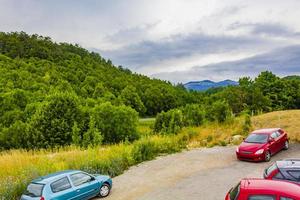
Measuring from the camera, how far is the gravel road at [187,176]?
14797 millimetres

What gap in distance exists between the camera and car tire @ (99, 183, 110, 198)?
14854 millimetres

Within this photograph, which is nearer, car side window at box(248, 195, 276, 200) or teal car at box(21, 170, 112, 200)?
car side window at box(248, 195, 276, 200)

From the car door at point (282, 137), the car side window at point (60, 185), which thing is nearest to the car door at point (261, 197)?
the car side window at point (60, 185)

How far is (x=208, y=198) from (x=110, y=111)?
2716 centimetres

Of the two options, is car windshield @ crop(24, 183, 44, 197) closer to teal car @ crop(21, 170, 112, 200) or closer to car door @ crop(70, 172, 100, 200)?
teal car @ crop(21, 170, 112, 200)

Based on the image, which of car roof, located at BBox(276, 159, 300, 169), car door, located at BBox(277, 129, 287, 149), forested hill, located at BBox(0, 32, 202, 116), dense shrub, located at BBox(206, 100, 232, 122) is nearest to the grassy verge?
dense shrub, located at BBox(206, 100, 232, 122)

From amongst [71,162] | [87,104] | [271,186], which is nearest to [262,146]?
[71,162]

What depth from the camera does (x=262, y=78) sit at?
63031mm

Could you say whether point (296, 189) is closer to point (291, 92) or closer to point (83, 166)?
point (83, 166)

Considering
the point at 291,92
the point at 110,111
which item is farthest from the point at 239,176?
the point at 291,92

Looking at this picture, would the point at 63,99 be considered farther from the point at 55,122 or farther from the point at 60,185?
the point at 60,185

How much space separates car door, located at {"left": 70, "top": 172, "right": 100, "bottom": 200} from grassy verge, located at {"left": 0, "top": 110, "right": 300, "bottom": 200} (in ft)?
8.49

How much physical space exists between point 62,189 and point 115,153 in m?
7.20

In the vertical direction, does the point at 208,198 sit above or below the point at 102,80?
below
